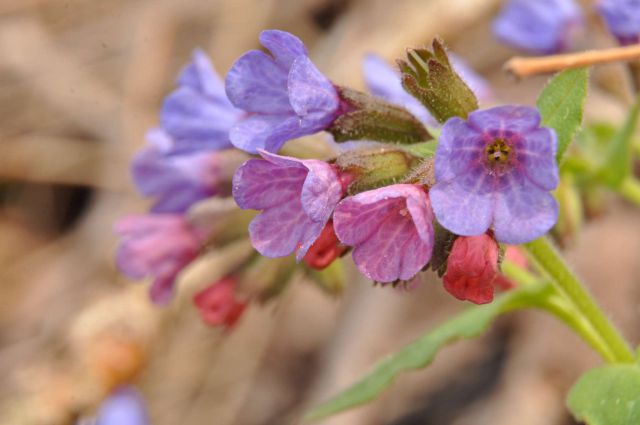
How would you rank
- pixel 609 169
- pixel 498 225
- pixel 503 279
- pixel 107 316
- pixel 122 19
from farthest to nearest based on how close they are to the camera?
pixel 122 19, pixel 107 316, pixel 609 169, pixel 503 279, pixel 498 225

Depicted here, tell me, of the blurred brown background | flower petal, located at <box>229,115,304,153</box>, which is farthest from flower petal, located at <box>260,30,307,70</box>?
the blurred brown background

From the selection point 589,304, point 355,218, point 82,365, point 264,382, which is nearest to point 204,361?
point 264,382

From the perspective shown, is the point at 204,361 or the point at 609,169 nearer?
the point at 609,169

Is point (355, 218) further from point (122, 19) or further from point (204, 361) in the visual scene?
point (122, 19)

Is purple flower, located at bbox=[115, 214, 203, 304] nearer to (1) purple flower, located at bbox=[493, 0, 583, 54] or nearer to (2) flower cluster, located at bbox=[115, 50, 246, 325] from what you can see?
(2) flower cluster, located at bbox=[115, 50, 246, 325]

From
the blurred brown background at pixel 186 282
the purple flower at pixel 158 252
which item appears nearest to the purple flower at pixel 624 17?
the purple flower at pixel 158 252

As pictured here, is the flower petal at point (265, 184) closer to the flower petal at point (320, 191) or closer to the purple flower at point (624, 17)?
the flower petal at point (320, 191)
